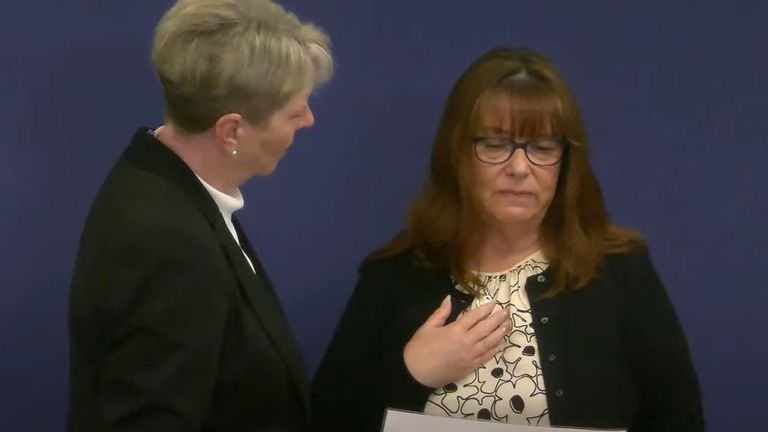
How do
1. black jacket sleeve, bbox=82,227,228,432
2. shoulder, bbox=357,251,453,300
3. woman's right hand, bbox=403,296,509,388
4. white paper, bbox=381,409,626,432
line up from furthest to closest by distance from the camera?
shoulder, bbox=357,251,453,300 → woman's right hand, bbox=403,296,509,388 → white paper, bbox=381,409,626,432 → black jacket sleeve, bbox=82,227,228,432

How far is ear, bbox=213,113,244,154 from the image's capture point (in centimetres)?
109

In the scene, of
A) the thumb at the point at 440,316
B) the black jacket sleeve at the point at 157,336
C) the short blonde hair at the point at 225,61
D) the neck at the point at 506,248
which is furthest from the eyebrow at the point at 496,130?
the black jacket sleeve at the point at 157,336

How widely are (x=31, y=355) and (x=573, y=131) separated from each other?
1067mm

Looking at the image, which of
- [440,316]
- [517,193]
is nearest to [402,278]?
[440,316]

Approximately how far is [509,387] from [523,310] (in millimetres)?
130

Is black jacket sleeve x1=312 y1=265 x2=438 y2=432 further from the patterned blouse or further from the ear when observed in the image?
the ear

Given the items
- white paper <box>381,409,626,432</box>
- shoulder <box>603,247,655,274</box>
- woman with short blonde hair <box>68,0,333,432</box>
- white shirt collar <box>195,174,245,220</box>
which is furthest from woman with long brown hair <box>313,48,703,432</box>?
white shirt collar <box>195,174,245,220</box>

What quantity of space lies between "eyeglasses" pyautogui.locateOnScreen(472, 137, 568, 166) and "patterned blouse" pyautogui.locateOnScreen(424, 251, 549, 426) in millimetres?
229

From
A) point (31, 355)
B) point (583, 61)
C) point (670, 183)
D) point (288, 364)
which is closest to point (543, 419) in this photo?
point (288, 364)

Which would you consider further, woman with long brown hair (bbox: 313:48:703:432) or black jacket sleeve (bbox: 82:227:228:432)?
woman with long brown hair (bbox: 313:48:703:432)

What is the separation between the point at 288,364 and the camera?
115 centimetres

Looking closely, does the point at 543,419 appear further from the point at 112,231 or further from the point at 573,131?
the point at 112,231

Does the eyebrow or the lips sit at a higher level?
the eyebrow

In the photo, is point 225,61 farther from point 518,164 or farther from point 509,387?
point 509,387
